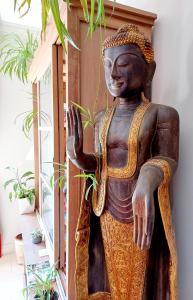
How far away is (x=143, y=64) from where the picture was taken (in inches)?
26.5

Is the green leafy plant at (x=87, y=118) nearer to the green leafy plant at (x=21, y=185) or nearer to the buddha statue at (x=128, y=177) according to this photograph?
the buddha statue at (x=128, y=177)

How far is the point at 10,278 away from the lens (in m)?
2.11

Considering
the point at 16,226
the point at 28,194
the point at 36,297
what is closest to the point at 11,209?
the point at 16,226

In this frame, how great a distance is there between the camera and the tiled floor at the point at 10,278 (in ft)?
6.20

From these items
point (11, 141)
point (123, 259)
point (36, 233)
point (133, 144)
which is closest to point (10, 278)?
point (36, 233)

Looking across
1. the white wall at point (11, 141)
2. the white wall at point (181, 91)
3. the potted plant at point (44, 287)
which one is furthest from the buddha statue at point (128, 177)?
the white wall at point (11, 141)

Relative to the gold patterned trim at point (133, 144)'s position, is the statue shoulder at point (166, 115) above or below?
above

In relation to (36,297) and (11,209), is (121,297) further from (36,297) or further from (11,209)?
(11,209)

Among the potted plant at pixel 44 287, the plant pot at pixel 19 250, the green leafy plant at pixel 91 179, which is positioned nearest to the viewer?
the green leafy plant at pixel 91 179

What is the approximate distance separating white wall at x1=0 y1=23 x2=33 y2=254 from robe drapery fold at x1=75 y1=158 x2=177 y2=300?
5.86 feet

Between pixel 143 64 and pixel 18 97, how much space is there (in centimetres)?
196

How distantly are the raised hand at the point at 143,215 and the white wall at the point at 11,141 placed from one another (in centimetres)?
207

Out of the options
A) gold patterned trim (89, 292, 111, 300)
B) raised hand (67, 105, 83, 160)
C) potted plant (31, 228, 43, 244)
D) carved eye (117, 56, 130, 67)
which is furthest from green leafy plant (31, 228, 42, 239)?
carved eye (117, 56, 130, 67)

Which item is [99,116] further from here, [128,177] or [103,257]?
[103,257]
